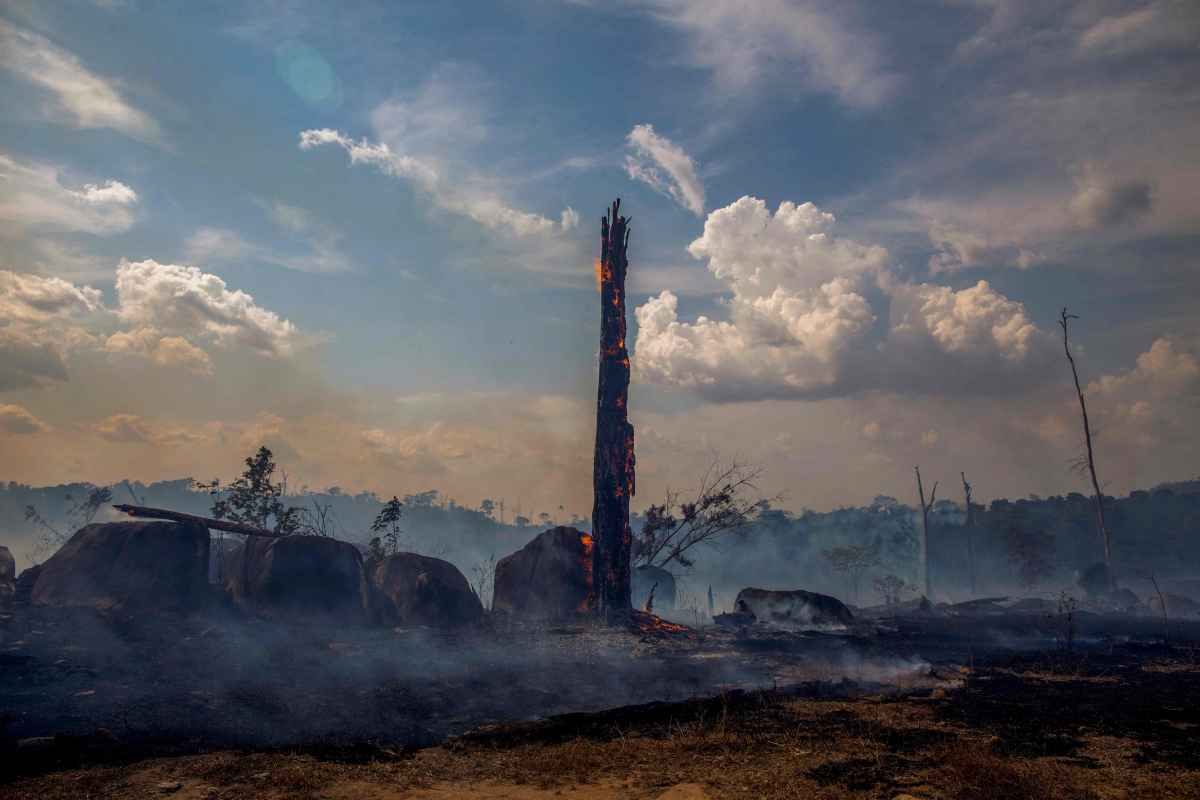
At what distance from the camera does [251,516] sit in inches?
1168

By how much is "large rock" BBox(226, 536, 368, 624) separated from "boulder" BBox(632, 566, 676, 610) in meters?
21.1

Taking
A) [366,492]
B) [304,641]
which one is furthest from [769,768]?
[366,492]

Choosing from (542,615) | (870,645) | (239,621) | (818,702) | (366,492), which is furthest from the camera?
(366,492)

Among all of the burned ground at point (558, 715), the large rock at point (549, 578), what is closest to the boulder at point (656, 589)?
the large rock at point (549, 578)

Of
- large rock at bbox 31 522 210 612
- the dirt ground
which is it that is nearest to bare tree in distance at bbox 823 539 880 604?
the dirt ground

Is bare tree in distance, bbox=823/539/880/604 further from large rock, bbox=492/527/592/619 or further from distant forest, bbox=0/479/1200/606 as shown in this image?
large rock, bbox=492/527/592/619

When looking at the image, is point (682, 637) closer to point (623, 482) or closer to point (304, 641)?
point (623, 482)

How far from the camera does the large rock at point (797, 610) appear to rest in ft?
90.7

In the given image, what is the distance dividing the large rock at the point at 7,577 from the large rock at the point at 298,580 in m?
5.49

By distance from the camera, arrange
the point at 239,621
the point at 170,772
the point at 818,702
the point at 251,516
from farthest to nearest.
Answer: the point at 251,516, the point at 239,621, the point at 818,702, the point at 170,772

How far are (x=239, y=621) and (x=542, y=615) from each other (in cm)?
1158

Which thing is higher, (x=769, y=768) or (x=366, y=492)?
(x=366, y=492)

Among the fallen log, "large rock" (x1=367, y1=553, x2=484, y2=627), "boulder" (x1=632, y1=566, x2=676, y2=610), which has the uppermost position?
the fallen log

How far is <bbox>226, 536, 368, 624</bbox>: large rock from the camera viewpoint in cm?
2028
